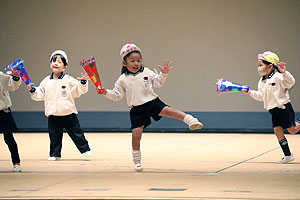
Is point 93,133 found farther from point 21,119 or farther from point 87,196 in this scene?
point 87,196

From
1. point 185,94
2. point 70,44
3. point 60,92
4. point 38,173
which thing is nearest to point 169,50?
point 185,94

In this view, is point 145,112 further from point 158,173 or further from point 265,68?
point 265,68

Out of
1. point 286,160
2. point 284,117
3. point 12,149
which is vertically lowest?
point 286,160

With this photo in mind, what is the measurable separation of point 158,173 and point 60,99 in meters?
2.36

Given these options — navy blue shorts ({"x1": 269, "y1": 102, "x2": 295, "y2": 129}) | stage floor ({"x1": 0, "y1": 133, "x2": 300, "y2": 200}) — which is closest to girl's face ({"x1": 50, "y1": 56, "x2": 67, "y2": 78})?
stage floor ({"x1": 0, "y1": 133, "x2": 300, "y2": 200})

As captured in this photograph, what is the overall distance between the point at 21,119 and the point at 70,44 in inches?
79.5

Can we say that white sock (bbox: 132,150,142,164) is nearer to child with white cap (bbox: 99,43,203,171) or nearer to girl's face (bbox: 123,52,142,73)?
child with white cap (bbox: 99,43,203,171)

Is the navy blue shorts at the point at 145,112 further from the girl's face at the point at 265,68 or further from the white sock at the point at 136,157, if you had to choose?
the girl's face at the point at 265,68

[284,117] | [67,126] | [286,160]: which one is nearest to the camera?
[286,160]

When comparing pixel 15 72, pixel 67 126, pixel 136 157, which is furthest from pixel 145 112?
pixel 67 126

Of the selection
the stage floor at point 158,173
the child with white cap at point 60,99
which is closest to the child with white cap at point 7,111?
the stage floor at point 158,173

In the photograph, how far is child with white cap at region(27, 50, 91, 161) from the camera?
816 centimetres

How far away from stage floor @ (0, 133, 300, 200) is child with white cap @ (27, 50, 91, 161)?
29 cm

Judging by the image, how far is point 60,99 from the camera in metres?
8.16
